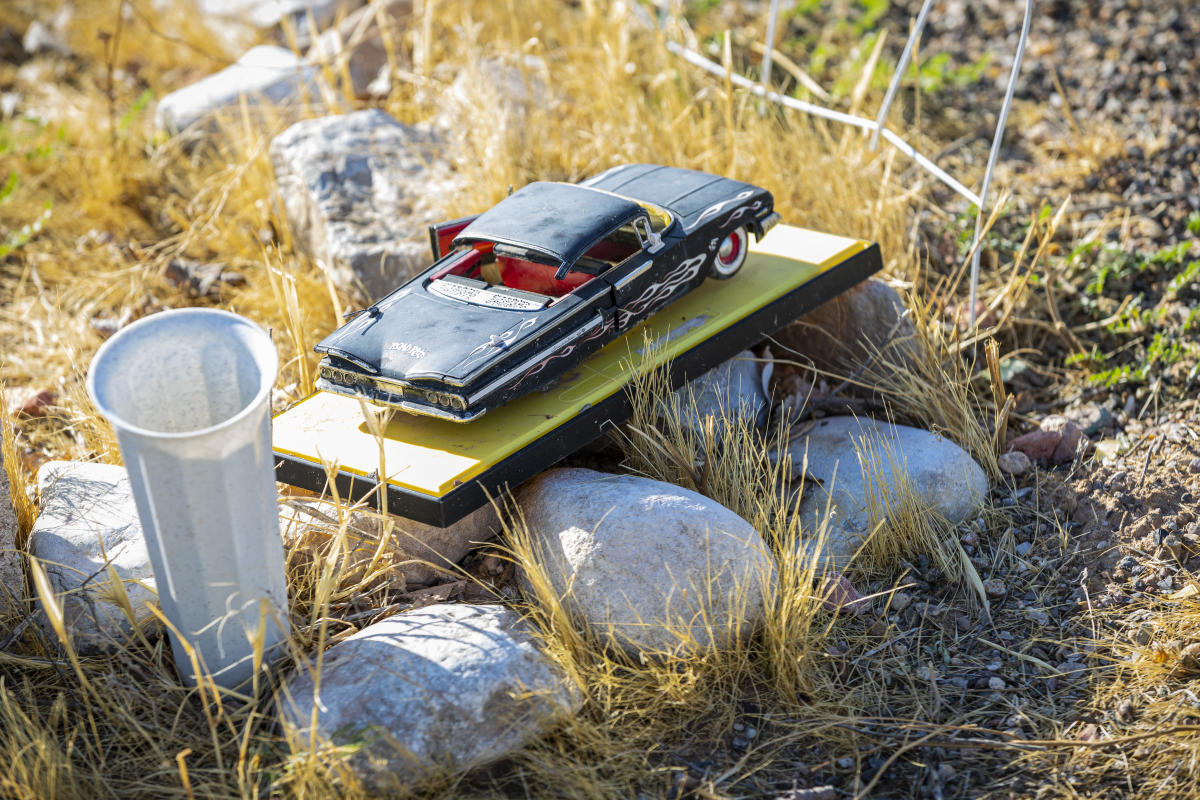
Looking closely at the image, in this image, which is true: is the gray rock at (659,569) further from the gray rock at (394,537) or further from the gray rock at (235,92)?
the gray rock at (235,92)

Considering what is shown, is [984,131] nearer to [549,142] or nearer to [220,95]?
[549,142]

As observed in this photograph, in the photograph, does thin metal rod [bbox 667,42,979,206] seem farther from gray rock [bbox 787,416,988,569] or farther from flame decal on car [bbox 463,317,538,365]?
flame decal on car [bbox 463,317,538,365]

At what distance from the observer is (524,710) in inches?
113

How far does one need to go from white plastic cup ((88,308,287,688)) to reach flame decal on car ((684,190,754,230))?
174 cm

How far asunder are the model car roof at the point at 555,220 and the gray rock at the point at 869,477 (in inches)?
40.3

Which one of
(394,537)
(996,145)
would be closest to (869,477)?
(996,145)

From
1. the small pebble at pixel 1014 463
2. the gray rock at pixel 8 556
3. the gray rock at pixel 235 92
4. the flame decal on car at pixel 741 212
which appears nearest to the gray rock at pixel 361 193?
the gray rock at pixel 235 92

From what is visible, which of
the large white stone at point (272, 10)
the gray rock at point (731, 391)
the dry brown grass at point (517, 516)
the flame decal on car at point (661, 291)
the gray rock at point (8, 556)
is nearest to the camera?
the dry brown grass at point (517, 516)

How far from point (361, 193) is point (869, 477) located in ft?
10.0

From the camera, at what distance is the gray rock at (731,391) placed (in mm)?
4039

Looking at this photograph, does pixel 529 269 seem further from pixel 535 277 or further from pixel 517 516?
pixel 517 516

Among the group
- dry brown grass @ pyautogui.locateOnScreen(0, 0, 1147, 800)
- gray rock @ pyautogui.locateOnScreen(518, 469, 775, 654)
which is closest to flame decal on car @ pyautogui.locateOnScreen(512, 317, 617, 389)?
dry brown grass @ pyautogui.locateOnScreen(0, 0, 1147, 800)

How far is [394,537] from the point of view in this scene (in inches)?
139

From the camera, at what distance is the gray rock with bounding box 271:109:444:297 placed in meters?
5.09
